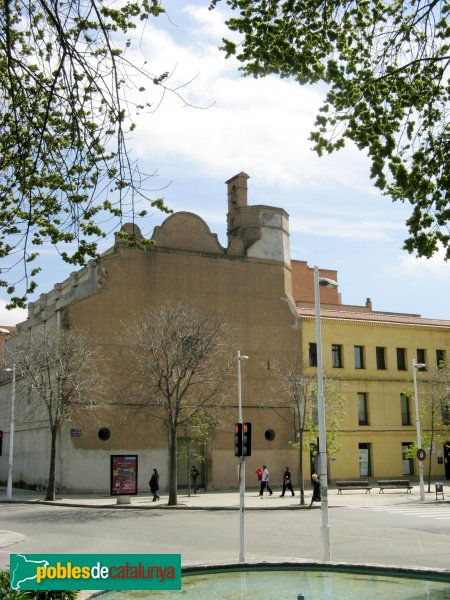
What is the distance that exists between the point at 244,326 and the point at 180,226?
7.54 metres

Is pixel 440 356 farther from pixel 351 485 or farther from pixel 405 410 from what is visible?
pixel 351 485

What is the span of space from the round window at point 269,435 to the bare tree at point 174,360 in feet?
20.9

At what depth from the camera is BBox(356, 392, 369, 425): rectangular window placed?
161 ft

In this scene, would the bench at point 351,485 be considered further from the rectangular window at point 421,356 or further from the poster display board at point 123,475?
the rectangular window at point 421,356

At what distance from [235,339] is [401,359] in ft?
48.0

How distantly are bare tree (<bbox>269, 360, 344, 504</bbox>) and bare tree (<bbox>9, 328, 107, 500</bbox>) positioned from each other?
10774mm

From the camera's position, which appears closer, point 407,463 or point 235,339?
point 235,339

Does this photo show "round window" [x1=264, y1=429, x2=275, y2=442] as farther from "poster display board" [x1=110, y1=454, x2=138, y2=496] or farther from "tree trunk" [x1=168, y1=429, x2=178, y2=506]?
→ "poster display board" [x1=110, y1=454, x2=138, y2=496]

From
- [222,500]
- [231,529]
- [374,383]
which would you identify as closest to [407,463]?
[374,383]

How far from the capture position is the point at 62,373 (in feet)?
117

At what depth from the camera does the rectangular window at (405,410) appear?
167 ft

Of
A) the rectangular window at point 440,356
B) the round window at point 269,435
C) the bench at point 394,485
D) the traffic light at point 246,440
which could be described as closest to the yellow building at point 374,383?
the rectangular window at point 440,356

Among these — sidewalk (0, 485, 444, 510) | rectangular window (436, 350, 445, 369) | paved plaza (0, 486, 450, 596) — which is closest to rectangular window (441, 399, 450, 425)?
rectangular window (436, 350, 445, 369)

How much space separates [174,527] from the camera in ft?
74.0
